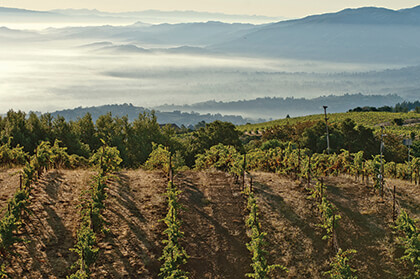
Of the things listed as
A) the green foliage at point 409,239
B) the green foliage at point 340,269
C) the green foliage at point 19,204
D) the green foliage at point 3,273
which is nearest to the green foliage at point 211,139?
the green foliage at point 19,204

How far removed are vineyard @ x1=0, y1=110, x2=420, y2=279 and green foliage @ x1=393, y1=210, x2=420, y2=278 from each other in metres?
0.06

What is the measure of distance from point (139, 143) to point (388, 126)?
228 feet

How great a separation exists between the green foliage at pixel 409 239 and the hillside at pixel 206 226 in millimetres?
527

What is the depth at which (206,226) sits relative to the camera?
Result: 20234 mm

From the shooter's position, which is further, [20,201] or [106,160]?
[106,160]

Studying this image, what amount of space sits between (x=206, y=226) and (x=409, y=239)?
8.39m

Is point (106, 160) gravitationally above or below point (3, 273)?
above

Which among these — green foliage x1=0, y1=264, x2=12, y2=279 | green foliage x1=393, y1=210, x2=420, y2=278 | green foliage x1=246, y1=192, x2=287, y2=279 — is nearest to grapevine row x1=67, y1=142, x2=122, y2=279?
green foliage x1=0, y1=264, x2=12, y2=279

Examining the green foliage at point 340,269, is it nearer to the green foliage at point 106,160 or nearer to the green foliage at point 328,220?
the green foliage at point 328,220

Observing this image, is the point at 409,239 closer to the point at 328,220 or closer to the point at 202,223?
the point at 328,220

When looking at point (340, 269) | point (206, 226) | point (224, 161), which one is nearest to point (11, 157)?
point (224, 161)

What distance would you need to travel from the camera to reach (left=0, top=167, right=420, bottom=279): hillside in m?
17.6

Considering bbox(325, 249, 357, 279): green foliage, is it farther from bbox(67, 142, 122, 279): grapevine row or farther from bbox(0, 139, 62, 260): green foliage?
bbox(0, 139, 62, 260): green foliage

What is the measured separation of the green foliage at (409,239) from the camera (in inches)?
704
